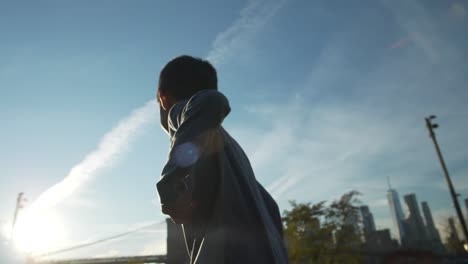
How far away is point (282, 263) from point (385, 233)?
67246 mm

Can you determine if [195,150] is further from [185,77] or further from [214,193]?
[185,77]

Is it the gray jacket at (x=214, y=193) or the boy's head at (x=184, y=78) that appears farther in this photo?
the boy's head at (x=184, y=78)

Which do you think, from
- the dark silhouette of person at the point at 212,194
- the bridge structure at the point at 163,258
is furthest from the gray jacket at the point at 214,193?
the bridge structure at the point at 163,258

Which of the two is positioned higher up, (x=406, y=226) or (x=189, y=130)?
(x=406, y=226)

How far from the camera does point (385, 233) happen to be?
57.9 m

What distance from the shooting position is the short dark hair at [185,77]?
1.77 metres

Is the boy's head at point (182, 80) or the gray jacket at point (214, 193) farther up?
the boy's head at point (182, 80)

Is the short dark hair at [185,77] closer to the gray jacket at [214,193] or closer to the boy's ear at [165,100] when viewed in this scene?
the boy's ear at [165,100]

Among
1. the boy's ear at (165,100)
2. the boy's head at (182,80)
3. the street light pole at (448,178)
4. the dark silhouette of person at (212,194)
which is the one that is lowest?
the dark silhouette of person at (212,194)

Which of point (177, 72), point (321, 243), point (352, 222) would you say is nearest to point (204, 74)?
point (177, 72)

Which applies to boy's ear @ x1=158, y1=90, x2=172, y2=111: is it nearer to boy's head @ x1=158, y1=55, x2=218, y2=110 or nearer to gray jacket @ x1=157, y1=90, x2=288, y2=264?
boy's head @ x1=158, y1=55, x2=218, y2=110

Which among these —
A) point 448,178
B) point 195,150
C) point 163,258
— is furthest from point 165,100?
point 163,258

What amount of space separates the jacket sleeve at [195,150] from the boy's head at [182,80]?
→ 13.8 inches

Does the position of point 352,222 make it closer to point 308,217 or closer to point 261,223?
point 308,217
